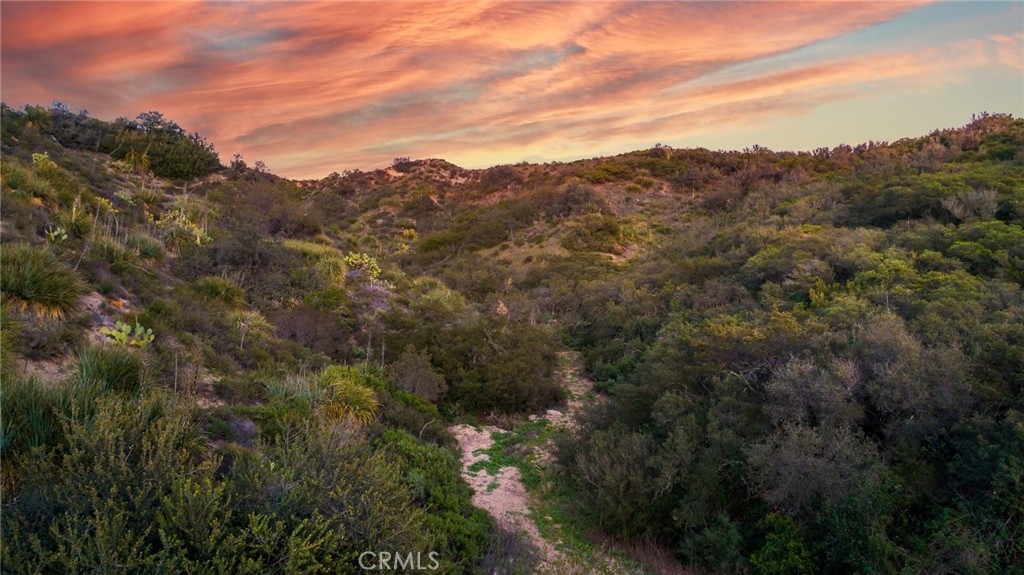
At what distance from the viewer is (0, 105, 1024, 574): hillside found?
423 centimetres

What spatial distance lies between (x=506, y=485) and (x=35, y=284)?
717 cm

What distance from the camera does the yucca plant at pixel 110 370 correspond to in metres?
5.44

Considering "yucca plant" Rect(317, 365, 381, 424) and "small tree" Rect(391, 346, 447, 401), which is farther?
"small tree" Rect(391, 346, 447, 401)

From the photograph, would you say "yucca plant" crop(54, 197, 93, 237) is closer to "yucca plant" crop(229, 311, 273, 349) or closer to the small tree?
"yucca plant" crop(229, 311, 273, 349)

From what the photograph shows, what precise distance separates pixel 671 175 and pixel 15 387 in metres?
40.0

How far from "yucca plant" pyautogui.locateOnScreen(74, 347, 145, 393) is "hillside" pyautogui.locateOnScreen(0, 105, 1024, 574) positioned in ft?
0.14

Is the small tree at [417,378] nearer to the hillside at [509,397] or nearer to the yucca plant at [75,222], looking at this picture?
the hillside at [509,397]

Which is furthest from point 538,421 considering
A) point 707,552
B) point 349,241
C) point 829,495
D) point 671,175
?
point 671,175

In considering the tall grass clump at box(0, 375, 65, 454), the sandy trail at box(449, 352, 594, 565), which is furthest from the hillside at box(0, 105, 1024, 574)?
the sandy trail at box(449, 352, 594, 565)

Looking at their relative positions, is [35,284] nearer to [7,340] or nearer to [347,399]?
[7,340]

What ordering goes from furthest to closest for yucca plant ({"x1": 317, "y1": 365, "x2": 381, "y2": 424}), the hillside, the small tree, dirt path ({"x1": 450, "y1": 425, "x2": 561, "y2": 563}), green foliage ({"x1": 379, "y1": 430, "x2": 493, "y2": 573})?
the small tree → yucca plant ({"x1": 317, "y1": 365, "x2": 381, "y2": 424}) → dirt path ({"x1": 450, "y1": 425, "x2": 561, "y2": 563}) → green foliage ({"x1": 379, "y1": 430, "x2": 493, "y2": 573}) → the hillside

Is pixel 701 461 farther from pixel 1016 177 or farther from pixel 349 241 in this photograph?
pixel 349 241

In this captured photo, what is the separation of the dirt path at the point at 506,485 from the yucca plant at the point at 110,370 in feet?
15.0

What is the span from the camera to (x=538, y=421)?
11305 millimetres
